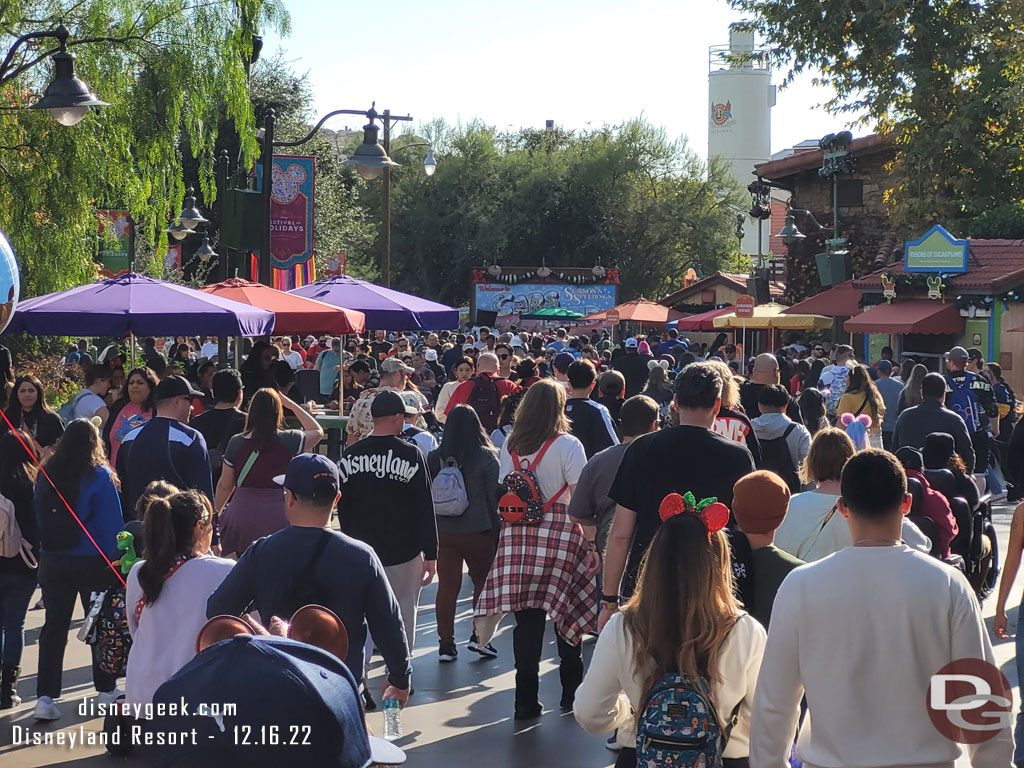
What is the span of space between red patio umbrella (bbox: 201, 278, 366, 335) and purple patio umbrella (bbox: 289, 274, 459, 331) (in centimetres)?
142

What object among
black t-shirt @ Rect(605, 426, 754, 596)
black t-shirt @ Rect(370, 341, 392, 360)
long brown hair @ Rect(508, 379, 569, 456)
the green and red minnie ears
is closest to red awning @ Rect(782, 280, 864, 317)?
black t-shirt @ Rect(370, 341, 392, 360)

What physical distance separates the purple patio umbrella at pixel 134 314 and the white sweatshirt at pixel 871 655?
862 centimetres

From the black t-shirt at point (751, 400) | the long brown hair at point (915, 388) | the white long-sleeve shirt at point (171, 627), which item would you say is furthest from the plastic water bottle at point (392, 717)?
the long brown hair at point (915, 388)

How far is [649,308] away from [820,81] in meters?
8.82

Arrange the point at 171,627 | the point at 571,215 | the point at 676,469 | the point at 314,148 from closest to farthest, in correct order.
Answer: the point at 171,627 < the point at 676,469 < the point at 314,148 < the point at 571,215

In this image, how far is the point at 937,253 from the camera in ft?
84.8

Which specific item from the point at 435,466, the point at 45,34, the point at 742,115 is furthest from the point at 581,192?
the point at 742,115

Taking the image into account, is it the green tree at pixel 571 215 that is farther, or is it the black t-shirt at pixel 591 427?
the green tree at pixel 571 215

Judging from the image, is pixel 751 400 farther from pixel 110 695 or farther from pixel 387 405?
pixel 110 695

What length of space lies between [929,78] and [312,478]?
26.1m

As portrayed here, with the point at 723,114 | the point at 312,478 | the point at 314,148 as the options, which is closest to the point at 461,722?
the point at 312,478

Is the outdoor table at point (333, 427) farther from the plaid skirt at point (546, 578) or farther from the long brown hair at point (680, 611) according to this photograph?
the long brown hair at point (680, 611)

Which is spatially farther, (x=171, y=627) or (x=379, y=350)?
(x=379, y=350)

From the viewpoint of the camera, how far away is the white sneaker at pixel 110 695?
20.4ft
